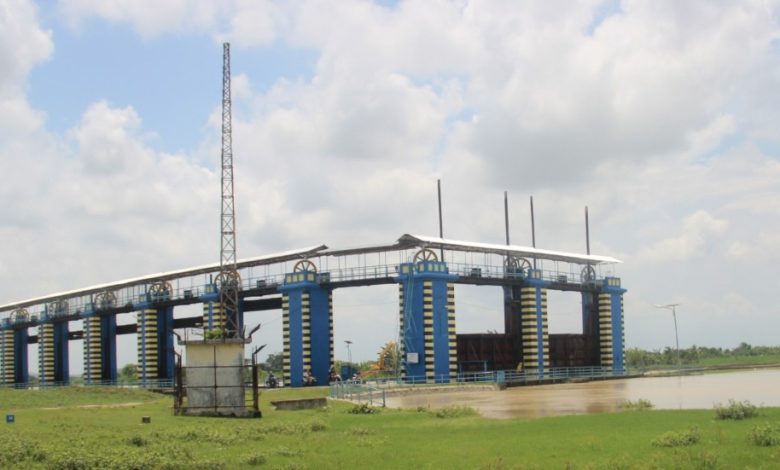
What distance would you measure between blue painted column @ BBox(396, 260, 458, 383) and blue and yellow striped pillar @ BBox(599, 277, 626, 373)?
83.2ft

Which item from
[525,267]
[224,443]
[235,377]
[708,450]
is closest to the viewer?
[708,450]

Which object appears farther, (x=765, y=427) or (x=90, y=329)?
(x=90, y=329)

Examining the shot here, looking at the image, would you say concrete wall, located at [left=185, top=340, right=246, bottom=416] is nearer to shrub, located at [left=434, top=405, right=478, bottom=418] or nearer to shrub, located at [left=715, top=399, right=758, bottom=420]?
shrub, located at [left=434, top=405, right=478, bottom=418]

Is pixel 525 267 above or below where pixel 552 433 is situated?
above

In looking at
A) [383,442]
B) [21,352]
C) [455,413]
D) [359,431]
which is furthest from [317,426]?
[21,352]

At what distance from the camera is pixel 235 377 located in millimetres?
38750

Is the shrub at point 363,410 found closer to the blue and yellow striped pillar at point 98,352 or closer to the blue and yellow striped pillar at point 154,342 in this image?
the blue and yellow striped pillar at point 154,342

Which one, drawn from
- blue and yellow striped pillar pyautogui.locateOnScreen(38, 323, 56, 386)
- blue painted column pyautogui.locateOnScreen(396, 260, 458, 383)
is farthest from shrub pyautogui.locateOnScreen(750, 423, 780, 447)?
blue and yellow striped pillar pyautogui.locateOnScreen(38, 323, 56, 386)

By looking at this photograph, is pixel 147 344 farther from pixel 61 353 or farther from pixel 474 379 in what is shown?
pixel 474 379

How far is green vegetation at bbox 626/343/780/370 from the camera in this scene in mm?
127838

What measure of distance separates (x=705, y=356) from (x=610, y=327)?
71.6 metres

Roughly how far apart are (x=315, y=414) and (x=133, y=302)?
189ft

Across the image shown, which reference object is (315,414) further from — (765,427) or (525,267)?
(525,267)

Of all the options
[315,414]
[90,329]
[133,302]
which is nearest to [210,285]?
[133,302]
